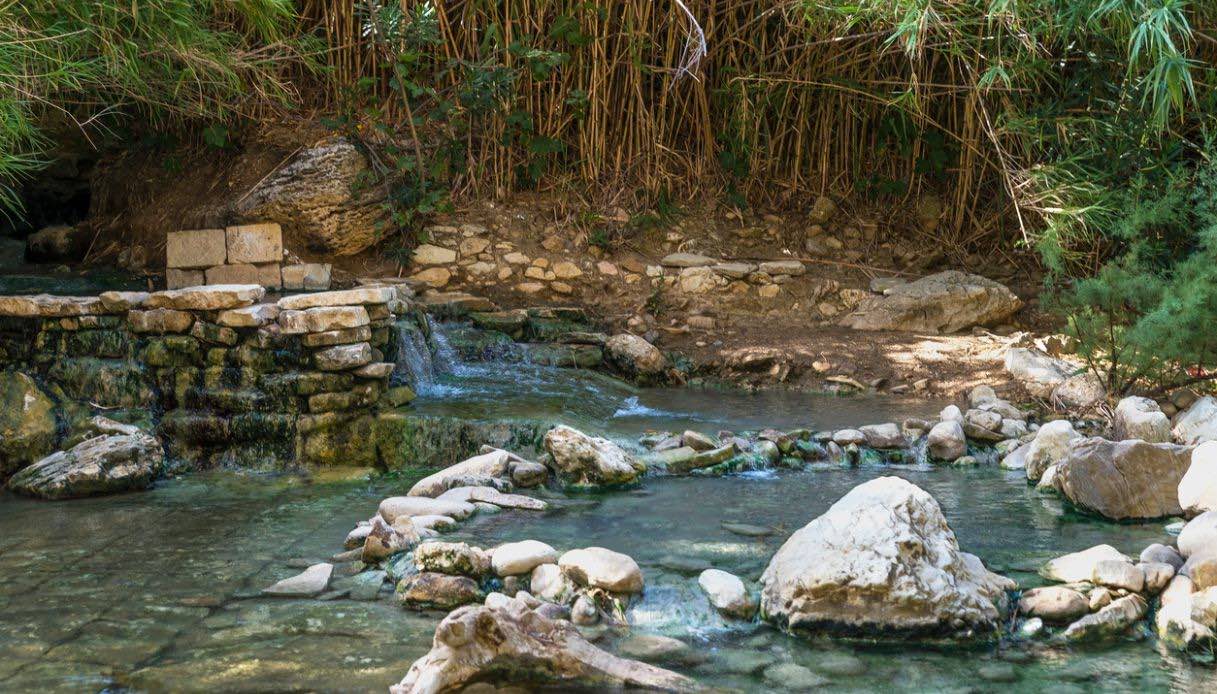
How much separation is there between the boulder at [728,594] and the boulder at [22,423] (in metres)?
3.35

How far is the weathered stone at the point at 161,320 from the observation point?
5211 millimetres

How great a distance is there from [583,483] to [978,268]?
4767 millimetres

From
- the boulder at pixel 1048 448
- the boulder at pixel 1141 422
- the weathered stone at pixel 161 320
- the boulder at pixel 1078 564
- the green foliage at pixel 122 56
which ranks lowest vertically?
the boulder at pixel 1078 564

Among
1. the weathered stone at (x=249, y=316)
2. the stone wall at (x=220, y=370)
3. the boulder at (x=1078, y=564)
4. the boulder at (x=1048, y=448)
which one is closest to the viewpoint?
the boulder at (x=1078, y=564)

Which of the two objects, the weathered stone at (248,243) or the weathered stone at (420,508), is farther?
the weathered stone at (248,243)

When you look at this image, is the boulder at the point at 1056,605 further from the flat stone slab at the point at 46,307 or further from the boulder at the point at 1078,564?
the flat stone slab at the point at 46,307

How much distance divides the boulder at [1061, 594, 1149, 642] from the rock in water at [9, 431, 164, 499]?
3653 millimetres

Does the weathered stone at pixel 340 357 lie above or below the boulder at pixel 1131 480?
above

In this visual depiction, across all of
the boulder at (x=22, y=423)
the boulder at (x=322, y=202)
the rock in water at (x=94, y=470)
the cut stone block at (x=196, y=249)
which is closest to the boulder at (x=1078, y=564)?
the rock in water at (x=94, y=470)

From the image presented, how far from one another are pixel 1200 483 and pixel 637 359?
3.32m

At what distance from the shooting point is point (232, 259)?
714 centimetres

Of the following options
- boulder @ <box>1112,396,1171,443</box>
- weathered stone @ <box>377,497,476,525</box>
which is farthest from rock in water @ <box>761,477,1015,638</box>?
boulder @ <box>1112,396,1171,443</box>

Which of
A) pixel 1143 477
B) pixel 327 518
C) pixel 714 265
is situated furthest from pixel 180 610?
pixel 714 265

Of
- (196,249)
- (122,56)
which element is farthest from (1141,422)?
(196,249)
